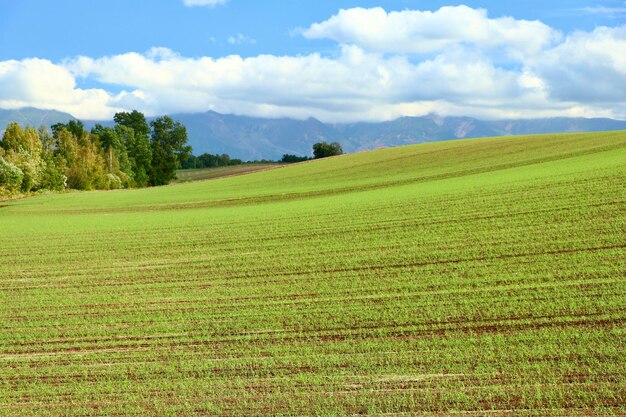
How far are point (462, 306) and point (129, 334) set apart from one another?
226 inches

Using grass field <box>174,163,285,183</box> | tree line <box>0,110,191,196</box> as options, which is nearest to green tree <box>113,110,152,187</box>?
tree line <box>0,110,191,196</box>

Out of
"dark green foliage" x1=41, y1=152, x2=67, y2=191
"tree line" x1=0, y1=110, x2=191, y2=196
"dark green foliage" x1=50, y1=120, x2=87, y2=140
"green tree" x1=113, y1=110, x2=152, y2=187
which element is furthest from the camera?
"green tree" x1=113, y1=110, x2=152, y2=187

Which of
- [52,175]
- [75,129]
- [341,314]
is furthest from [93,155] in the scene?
[341,314]

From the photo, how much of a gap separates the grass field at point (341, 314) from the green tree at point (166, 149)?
77.5m

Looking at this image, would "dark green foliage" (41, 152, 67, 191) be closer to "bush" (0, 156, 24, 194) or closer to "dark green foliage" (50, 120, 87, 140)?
"bush" (0, 156, 24, 194)

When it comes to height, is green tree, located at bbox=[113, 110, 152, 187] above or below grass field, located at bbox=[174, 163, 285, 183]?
above

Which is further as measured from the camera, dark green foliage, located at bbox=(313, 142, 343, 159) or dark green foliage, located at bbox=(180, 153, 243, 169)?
dark green foliage, located at bbox=(180, 153, 243, 169)

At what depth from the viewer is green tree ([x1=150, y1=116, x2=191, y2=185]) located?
98.7 metres

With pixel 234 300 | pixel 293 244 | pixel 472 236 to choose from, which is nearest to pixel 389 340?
pixel 234 300

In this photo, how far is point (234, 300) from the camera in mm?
12664

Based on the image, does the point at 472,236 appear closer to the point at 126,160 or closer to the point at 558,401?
the point at 558,401

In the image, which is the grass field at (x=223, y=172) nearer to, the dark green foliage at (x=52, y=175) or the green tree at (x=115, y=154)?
the green tree at (x=115, y=154)

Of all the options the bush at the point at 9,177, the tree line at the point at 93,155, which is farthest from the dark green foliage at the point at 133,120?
the bush at the point at 9,177

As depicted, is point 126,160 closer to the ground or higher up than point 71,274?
higher up
